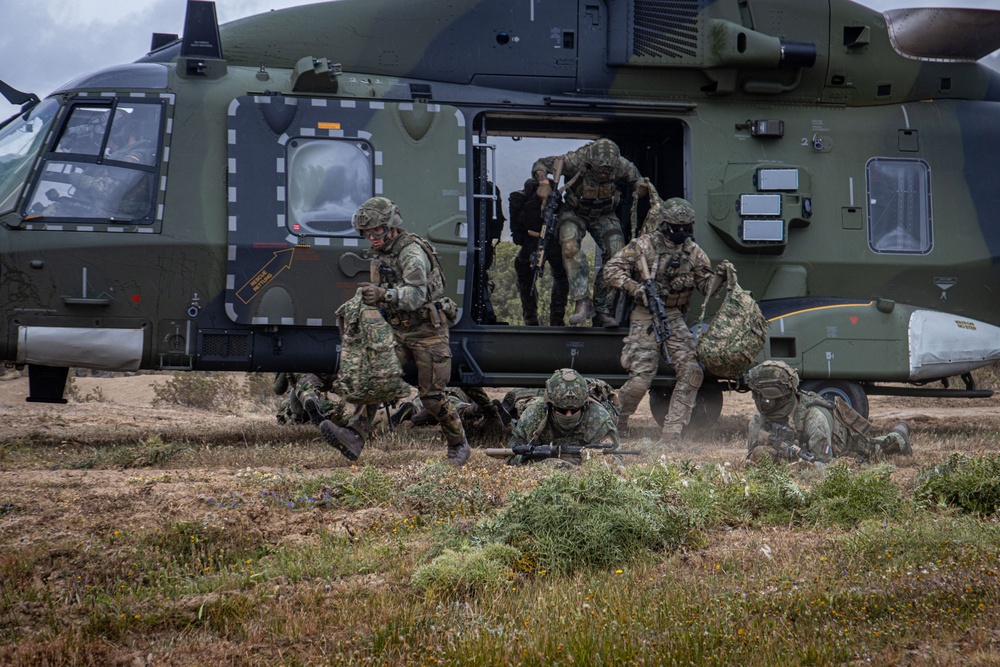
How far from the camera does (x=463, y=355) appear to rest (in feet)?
31.3

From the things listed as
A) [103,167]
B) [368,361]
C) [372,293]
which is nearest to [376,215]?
Result: [372,293]

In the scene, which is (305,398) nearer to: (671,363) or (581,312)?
(581,312)

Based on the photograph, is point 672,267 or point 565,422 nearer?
point 565,422

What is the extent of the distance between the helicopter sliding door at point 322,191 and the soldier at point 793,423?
9.46 feet

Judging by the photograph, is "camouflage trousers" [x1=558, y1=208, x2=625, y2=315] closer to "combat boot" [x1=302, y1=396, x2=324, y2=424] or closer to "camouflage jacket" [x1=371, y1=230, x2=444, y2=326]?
"camouflage jacket" [x1=371, y1=230, x2=444, y2=326]

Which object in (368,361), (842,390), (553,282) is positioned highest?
(553,282)

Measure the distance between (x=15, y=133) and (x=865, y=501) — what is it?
25.1 feet

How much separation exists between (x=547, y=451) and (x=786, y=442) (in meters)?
1.91

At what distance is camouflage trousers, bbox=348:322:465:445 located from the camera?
26.5 ft

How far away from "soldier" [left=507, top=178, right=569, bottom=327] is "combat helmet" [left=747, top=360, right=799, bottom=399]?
278cm

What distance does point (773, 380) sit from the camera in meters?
8.10

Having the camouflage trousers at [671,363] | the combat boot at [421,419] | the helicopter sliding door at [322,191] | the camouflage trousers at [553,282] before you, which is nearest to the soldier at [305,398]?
the combat boot at [421,419]

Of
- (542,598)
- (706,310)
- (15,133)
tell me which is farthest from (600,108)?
(542,598)

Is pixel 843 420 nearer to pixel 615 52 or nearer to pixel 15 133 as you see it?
pixel 615 52
